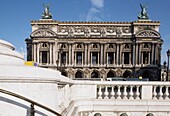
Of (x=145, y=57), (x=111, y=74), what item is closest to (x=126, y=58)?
(x=145, y=57)

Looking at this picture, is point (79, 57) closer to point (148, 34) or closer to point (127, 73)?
point (127, 73)

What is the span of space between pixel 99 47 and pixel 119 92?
51898mm

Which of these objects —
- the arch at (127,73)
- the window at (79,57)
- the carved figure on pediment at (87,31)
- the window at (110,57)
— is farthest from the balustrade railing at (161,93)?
the window at (79,57)

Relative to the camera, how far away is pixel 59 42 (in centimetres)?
5884

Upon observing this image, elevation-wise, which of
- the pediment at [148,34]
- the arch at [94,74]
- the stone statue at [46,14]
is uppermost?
the stone statue at [46,14]

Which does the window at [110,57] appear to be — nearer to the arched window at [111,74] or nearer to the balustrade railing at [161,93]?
the arched window at [111,74]

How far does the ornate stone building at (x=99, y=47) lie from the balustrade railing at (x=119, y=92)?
49.2 meters

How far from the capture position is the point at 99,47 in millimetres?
59625

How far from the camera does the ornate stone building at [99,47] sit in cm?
5759

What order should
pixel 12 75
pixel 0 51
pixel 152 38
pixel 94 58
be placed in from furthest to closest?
pixel 94 58 < pixel 152 38 < pixel 0 51 < pixel 12 75

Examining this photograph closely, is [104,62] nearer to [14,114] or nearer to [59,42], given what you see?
[59,42]

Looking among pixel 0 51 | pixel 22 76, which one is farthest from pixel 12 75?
pixel 0 51

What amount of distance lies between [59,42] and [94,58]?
12.3 m

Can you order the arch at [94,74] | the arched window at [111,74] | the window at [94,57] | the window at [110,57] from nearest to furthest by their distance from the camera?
the arched window at [111,74] < the arch at [94,74] < the window at [110,57] < the window at [94,57]
